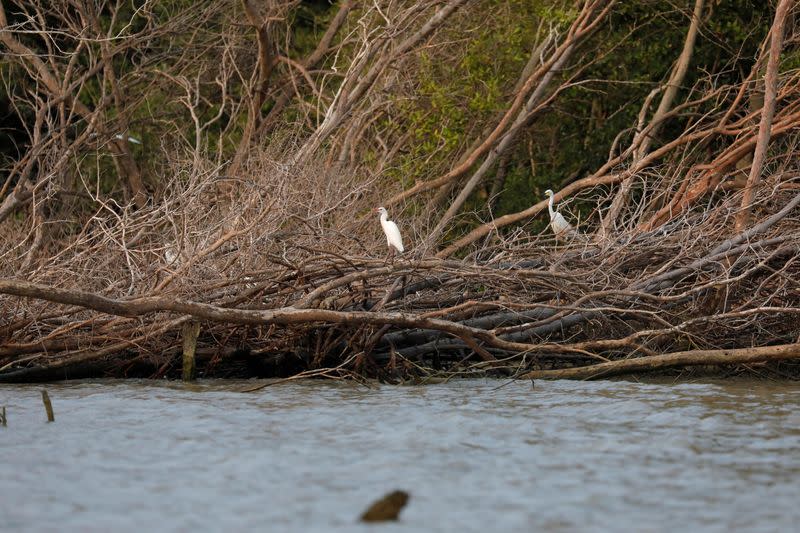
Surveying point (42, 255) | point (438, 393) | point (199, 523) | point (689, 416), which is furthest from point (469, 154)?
point (199, 523)

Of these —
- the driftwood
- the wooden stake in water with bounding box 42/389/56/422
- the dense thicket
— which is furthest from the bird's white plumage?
the wooden stake in water with bounding box 42/389/56/422

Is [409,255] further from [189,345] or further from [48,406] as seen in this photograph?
[48,406]

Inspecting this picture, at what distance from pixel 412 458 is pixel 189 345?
3.63 meters

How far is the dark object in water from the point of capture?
5258 millimetres

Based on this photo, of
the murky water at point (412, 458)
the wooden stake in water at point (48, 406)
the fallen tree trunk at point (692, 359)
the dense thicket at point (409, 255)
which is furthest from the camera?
the dense thicket at point (409, 255)

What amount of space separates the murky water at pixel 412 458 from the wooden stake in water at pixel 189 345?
1.09 feet

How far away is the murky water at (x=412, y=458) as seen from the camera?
5.50m

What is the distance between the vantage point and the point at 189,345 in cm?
995

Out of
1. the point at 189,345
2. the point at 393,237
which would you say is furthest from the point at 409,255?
the point at 189,345

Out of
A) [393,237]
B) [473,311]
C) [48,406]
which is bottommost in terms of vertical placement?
[48,406]

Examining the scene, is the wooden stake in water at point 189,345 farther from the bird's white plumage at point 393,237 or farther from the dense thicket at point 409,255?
the bird's white plumage at point 393,237

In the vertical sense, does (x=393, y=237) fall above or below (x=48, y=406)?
above

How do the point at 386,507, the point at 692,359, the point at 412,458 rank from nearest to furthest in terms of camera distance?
1. the point at 386,507
2. the point at 412,458
3. the point at 692,359

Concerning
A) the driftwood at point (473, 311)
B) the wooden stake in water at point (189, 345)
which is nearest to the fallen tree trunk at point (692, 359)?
the driftwood at point (473, 311)
